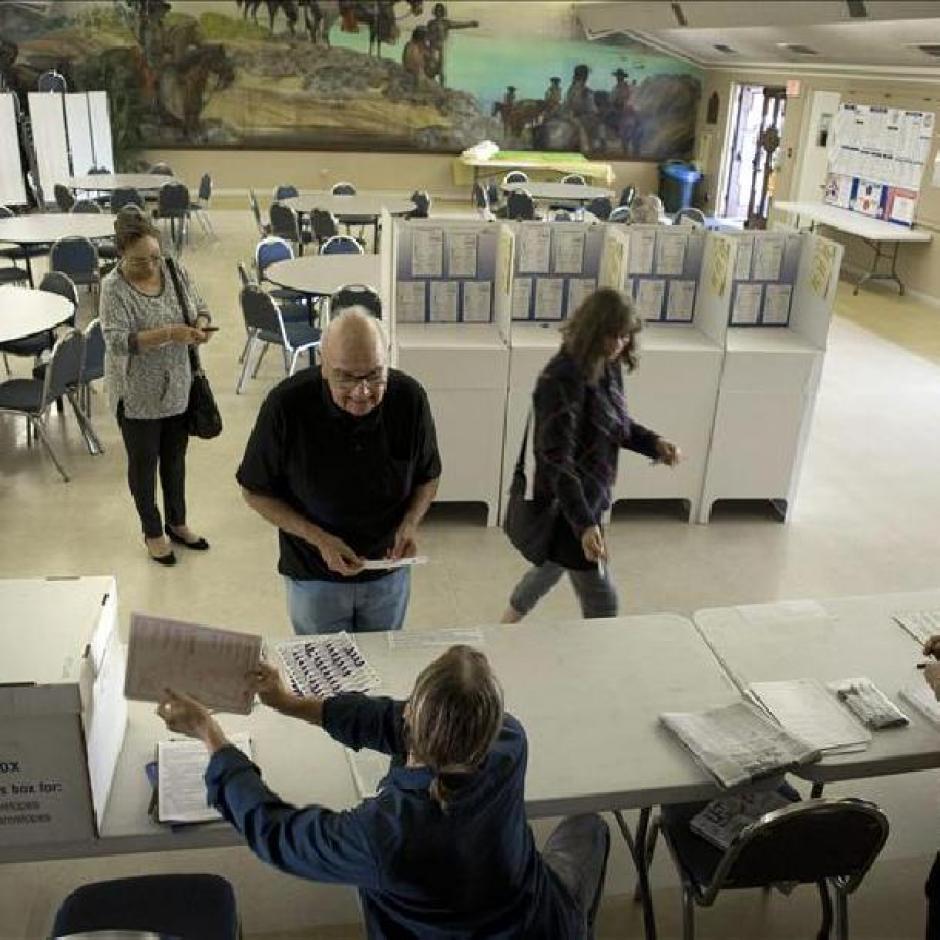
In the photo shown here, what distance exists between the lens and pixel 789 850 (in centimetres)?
220

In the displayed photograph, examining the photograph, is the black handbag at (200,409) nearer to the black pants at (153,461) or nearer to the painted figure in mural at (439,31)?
the black pants at (153,461)

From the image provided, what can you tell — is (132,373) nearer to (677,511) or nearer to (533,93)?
(677,511)

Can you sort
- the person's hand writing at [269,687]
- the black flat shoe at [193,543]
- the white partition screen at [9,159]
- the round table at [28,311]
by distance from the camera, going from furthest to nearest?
1. the white partition screen at [9,159]
2. the round table at [28,311]
3. the black flat shoe at [193,543]
4. the person's hand writing at [269,687]

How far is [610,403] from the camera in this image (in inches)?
126

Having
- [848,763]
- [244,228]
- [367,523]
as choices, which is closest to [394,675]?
[367,523]

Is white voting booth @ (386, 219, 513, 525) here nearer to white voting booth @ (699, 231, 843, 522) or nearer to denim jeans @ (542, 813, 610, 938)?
white voting booth @ (699, 231, 843, 522)

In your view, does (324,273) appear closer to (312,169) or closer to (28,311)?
(28,311)

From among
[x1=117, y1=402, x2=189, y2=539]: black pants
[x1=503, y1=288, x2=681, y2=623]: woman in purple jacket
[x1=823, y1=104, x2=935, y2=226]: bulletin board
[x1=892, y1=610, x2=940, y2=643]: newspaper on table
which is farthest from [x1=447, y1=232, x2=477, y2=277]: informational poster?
[x1=823, y1=104, x2=935, y2=226]: bulletin board

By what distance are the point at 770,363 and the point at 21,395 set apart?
4059 millimetres

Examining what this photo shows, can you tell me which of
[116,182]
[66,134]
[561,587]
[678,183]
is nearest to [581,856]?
[561,587]

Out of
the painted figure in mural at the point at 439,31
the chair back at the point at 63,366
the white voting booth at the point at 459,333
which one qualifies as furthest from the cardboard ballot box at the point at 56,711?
the painted figure in mural at the point at 439,31

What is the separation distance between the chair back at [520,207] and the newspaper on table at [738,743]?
8.37 meters

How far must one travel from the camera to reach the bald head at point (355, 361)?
248 centimetres

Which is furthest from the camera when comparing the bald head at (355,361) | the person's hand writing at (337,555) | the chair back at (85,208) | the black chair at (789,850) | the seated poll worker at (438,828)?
the chair back at (85,208)
